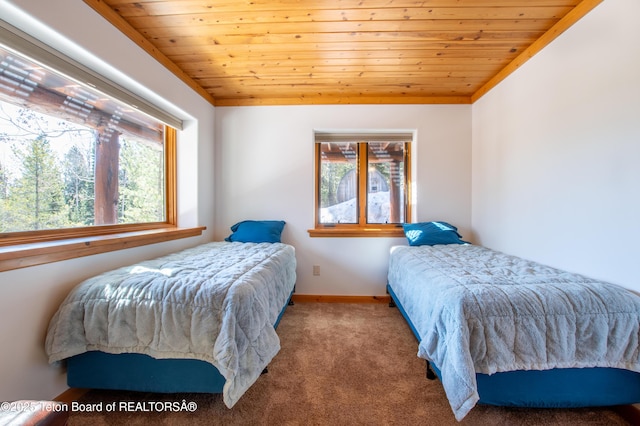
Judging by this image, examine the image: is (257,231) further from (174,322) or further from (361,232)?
(174,322)

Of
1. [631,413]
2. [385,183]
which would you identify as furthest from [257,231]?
[631,413]

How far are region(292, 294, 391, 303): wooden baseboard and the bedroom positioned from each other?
5cm

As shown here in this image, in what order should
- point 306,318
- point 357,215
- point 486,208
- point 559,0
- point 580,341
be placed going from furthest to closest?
point 357,215 → point 486,208 → point 306,318 → point 559,0 → point 580,341

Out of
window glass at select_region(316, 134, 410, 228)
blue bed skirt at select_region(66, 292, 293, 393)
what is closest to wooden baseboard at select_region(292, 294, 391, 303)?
window glass at select_region(316, 134, 410, 228)

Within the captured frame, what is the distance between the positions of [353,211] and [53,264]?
2.42 m

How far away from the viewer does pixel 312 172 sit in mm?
2639

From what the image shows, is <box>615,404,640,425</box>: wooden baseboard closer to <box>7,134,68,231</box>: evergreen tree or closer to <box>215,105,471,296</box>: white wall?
<box>215,105,471,296</box>: white wall

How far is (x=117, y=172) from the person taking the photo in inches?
70.4

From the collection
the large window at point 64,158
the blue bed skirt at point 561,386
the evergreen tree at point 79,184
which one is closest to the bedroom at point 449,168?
the large window at point 64,158

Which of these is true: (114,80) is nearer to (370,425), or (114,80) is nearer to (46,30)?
(46,30)

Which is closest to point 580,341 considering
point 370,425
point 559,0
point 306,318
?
point 370,425

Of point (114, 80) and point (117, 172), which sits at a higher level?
Result: point (114, 80)

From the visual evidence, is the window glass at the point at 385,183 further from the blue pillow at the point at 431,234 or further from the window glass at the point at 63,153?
the window glass at the point at 63,153

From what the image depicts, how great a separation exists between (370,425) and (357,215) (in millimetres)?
1963
